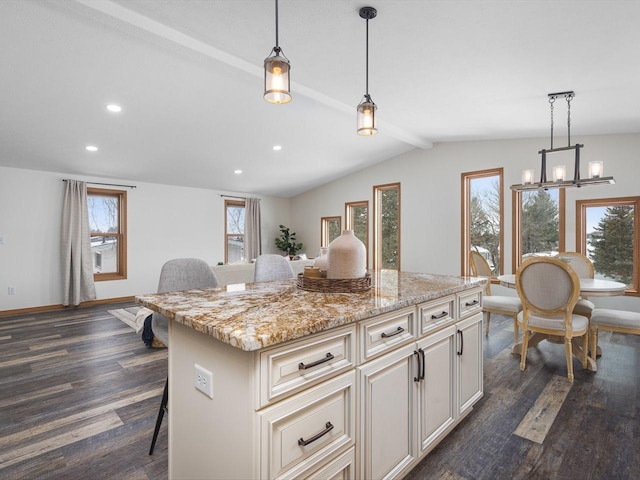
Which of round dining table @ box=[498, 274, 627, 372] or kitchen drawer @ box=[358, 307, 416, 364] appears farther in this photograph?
round dining table @ box=[498, 274, 627, 372]

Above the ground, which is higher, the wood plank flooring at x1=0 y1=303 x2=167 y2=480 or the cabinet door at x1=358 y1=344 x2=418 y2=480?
the cabinet door at x1=358 y1=344 x2=418 y2=480

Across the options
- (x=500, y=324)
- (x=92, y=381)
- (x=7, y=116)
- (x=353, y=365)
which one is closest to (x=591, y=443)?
(x=353, y=365)

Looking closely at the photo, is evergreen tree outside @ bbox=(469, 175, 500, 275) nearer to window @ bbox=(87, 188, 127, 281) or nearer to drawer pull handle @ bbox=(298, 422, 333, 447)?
drawer pull handle @ bbox=(298, 422, 333, 447)

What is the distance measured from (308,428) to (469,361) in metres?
1.38

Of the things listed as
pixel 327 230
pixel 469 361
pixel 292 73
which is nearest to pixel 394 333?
pixel 469 361

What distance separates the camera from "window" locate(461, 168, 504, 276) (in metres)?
5.41

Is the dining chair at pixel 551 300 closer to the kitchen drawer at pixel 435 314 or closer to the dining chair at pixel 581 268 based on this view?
the dining chair at pixel 581 268

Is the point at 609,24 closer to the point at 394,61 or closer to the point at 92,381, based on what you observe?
the point at 394,61

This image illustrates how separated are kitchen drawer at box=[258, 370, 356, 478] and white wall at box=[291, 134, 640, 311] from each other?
489 cm

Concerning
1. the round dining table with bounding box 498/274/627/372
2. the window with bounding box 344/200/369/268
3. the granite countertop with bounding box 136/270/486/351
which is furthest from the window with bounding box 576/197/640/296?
the granite countertop with bounding box 136/270/486/351

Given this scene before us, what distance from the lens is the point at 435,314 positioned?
1760 millimetres

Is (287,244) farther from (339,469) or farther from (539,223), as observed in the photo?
(339,469)

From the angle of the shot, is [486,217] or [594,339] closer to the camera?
[594,339]

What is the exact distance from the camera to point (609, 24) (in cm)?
220
